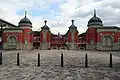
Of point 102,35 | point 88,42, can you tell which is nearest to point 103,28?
point 102,35

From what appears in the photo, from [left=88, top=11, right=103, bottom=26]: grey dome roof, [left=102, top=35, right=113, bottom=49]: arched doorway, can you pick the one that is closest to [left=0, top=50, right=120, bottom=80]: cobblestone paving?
[left=102, top=35, right=113, bottom=49]: arched doorway

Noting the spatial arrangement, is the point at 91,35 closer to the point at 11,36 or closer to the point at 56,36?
the point at 56,36

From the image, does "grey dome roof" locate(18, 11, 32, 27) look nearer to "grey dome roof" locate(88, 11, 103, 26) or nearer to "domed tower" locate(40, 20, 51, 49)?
"domed tower" locate(40, 20, 51, 49)

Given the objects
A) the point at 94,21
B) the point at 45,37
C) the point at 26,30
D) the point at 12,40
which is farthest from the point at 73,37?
the point at 12,40

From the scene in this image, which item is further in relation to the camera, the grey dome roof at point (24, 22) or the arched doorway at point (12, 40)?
the grey dome roof at point (24, 22)

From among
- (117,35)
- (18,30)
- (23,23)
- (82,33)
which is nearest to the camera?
(117,35)

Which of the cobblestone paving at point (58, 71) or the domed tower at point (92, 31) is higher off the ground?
the domed tower at point (92, 31)

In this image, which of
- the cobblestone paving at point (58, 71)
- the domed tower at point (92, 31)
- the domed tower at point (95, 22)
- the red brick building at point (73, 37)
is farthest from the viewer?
the domed tower at point (95, 22)

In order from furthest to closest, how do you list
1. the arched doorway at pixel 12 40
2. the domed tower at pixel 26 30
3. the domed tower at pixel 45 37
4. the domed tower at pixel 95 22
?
1. the domed tower at pixel 45 37
2. the domed tower at pixel 26 30
3. the arched doorway at pixel 12 40
4. the domed tower at pixel 95 22

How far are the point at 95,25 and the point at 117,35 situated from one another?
5.01 m

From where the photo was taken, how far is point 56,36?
49562mm

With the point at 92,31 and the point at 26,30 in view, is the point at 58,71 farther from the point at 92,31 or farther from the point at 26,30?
the point at 26,30

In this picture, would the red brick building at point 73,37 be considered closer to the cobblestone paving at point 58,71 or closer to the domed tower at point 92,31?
the domed tower at point 92,31

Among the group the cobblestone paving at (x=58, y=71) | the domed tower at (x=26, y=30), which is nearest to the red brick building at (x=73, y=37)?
the domed tower at (x=26, y=30)
